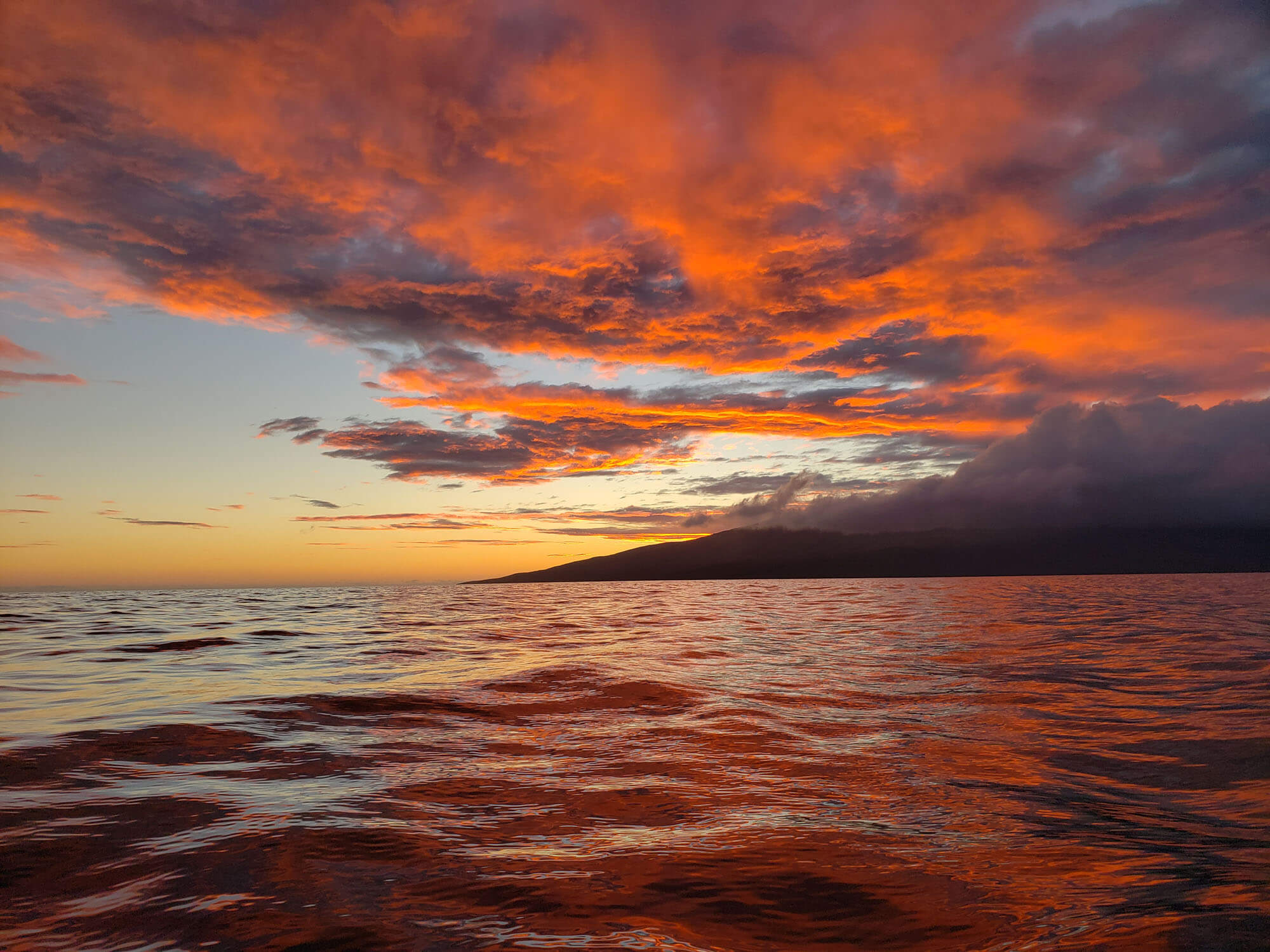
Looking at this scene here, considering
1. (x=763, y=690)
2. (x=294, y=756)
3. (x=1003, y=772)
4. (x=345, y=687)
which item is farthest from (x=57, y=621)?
(x=1003, y=772)

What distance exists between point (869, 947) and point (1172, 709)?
731cm

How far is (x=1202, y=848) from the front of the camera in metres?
3.57

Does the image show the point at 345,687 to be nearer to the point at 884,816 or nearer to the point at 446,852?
→ the point at 446,852

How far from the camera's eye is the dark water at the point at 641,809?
109 inches

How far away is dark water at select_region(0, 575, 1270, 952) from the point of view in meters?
2.77

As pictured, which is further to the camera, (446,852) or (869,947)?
(446,852)

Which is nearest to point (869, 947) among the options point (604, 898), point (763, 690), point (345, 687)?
point (604, 898)

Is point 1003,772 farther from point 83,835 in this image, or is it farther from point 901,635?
point 901,635

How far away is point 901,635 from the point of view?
16.9 meters

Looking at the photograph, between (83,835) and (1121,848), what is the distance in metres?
6.16

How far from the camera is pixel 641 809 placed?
4.32m

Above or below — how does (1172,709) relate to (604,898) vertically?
below

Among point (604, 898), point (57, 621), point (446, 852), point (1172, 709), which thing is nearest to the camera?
point (604, 898)

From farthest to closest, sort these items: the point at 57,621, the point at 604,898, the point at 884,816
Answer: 1. the point at 57,621
2. the point at 884,816
3. the point at 604,898
